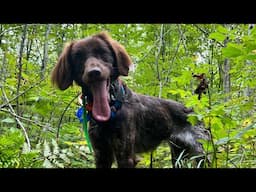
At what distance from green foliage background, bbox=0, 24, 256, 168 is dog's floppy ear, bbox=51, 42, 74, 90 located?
1.08ft

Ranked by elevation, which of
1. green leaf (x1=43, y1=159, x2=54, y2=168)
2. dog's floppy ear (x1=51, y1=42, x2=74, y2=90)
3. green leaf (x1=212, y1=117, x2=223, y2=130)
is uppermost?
dog's floppy ear (x1=51, y1=42, x2=74, y2=90)

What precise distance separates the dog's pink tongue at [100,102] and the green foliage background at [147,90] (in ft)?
0.78

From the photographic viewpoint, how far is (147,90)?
13.1 feet

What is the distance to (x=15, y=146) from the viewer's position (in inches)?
71.2

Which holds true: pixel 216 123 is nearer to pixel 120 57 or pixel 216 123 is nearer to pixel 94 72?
pixel 94 72

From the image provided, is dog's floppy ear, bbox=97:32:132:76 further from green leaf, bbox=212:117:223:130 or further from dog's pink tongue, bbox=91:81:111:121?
green leaf, bbox=212:117:223:130

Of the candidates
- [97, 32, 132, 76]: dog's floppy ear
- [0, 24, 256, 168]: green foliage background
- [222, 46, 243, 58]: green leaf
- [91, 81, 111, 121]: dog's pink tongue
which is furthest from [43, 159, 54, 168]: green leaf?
[222, 46, 243, 58]: green leaf

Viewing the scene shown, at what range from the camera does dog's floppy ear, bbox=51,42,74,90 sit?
7.32ft

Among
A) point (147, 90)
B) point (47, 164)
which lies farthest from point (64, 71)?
point (147, 90)

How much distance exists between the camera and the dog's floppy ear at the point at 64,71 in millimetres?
2230

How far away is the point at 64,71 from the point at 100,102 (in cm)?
33
